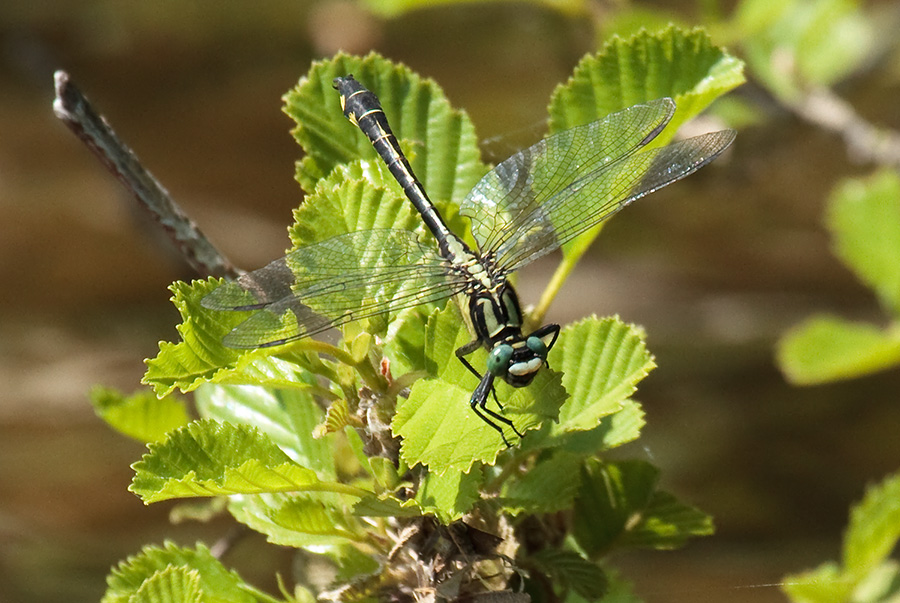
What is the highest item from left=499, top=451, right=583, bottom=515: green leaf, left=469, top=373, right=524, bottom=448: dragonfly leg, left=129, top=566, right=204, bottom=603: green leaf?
left=469, top=373, right=524, bottom=448: dragonfly leg

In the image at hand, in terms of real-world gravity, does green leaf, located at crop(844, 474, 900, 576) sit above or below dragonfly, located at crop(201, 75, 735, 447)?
below

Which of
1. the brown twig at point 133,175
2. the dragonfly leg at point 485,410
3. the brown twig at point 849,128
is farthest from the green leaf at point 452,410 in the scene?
the brown twig at point 849,128

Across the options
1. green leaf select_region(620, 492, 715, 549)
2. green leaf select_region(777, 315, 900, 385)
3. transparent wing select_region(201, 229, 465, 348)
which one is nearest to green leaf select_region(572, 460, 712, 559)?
green leaf select_region(620, 492, 715, 549)

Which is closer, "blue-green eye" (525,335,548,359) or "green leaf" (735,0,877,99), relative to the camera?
"blue-green eye" (525,335,548,359)

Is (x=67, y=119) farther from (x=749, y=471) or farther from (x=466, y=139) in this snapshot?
(x=749, y=471)

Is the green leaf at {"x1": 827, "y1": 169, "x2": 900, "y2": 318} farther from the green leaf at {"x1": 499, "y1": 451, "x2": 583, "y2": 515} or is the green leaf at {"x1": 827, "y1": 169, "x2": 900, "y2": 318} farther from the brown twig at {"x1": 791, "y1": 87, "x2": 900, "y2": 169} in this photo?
the green leaf at {"x1": 499, "y1": 451, "x2": 583, "y2": 515}

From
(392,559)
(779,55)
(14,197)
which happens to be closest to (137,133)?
(14,197)
